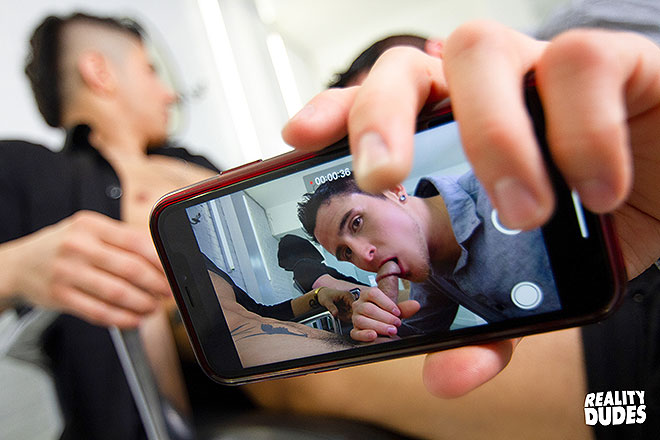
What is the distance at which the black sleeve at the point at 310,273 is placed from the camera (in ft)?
0.70

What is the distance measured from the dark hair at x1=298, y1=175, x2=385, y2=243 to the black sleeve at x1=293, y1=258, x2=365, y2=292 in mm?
15

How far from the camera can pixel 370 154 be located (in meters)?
0.15

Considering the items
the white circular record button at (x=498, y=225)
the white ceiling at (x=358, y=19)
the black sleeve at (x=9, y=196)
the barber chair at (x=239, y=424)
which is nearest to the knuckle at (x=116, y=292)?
the barber chair at (x=239, y=424)

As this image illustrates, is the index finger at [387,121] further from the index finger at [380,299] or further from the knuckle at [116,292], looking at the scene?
the knuckle at [116,292]

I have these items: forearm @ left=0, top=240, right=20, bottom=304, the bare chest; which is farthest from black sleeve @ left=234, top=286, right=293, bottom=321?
the bare chest

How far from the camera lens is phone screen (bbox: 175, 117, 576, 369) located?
189 mm

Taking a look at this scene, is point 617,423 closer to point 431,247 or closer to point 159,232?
point 431,247

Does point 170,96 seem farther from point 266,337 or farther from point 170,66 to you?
point 266,337

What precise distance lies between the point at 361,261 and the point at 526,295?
0.08 metres

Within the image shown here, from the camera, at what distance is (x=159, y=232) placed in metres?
0.24

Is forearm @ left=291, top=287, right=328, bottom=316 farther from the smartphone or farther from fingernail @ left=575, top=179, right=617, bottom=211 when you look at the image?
fingernail @ left=575, top=179, right=617, bottom=211

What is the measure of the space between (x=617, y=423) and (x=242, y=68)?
162cm

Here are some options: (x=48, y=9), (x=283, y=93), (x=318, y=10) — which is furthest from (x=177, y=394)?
(x=318, y=10)

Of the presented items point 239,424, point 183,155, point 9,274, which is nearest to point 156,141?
point 183,155
